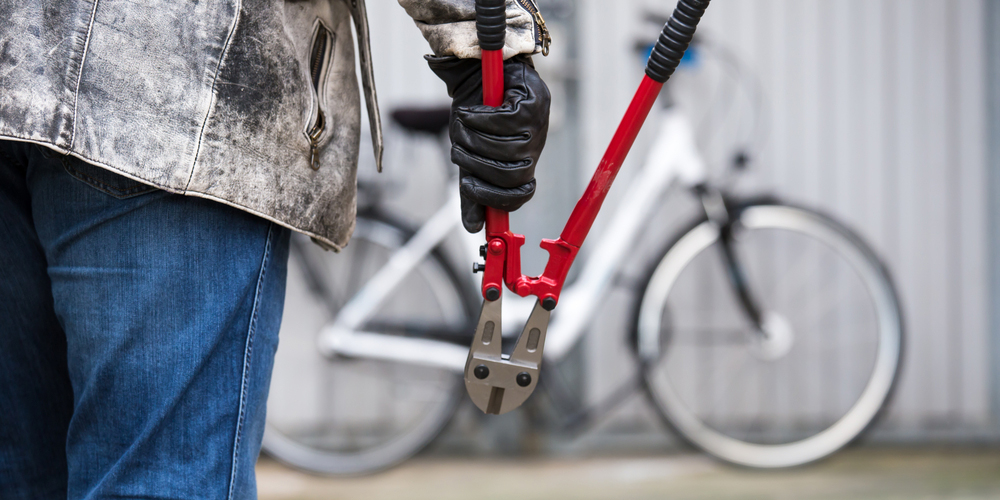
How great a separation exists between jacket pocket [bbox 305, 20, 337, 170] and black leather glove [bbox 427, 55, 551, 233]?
0.50ft

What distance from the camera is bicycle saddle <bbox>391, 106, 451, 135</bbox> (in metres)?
2.02

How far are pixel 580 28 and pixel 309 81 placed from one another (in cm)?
174

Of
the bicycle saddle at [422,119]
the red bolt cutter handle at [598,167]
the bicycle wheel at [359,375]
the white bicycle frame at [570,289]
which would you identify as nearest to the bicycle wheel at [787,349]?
the white bicycle frame at [570,289]

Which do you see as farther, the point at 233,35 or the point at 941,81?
the point at 941,81

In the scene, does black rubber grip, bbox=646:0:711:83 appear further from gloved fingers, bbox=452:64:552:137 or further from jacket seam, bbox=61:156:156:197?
jacket seam, bbox=61:156:156:197

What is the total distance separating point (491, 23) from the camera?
28.3 inches

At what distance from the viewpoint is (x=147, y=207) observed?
0.73 m

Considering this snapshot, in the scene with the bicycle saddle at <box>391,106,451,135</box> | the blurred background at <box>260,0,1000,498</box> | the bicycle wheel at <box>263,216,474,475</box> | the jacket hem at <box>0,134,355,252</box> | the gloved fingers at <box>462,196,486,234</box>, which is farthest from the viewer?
the blurred background at <box>260,0,1000,498</box>

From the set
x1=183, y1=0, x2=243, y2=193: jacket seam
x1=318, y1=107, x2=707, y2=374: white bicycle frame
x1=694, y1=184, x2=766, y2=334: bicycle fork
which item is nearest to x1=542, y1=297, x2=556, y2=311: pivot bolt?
x1=183, y1=0, x2=243, y2=193: jacket seam

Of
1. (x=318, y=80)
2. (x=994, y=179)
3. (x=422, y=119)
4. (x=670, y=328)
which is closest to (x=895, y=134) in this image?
(x=994, y=179)

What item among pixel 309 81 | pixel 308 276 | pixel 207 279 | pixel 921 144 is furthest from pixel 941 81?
pixel 207 279

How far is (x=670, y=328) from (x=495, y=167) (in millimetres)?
1570

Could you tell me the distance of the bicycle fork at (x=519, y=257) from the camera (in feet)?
2.46

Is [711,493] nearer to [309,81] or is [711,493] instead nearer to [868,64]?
[868,64]
